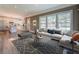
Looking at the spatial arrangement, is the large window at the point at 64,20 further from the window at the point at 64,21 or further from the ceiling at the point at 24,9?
the ceiling at the point at 24,9

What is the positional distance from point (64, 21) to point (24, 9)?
1151mm

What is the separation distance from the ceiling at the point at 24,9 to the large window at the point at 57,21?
0.21m

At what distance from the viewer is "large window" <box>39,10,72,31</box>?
9.94ft

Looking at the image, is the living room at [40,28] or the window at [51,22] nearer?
the living room at [40,28]

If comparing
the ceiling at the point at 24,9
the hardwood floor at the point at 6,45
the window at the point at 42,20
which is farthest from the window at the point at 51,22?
the hardwood floor at the point at 6,45

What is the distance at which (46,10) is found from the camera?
3139 millimetres

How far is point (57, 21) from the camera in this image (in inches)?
125

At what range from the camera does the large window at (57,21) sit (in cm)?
303

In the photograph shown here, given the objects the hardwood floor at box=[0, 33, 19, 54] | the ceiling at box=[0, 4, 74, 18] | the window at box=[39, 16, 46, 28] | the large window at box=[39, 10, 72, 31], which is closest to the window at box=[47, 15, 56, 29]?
the large window at box=[39, 10, 72, 31]

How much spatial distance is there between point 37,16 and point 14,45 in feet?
3.47

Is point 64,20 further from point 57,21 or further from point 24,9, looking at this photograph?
point 24,9

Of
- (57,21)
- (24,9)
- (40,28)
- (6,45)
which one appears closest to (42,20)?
(40,28)
